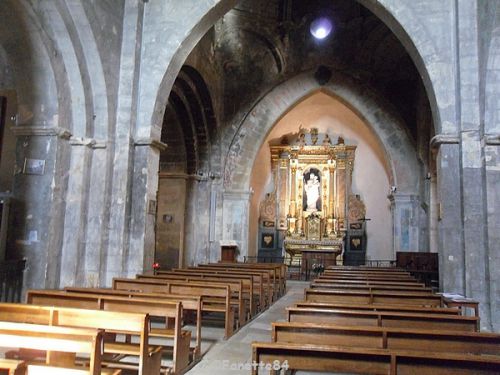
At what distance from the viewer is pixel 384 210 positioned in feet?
57.4

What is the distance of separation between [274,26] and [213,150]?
4543 mm

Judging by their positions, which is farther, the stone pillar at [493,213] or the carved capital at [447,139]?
the carved capital at [447,139]

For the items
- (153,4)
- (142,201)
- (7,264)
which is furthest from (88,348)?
(153,4)

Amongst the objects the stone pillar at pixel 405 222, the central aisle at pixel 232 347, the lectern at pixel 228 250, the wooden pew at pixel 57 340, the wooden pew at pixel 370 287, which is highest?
the stone pillar at pixel 405 222

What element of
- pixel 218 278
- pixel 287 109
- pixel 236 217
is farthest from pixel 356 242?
pixel 218 278

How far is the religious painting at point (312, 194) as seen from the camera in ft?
58.5

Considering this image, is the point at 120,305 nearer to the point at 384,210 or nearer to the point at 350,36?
the point at 350,36

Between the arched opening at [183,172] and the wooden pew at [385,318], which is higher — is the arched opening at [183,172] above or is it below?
above

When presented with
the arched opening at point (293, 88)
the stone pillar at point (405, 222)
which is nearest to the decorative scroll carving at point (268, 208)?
the arched opening at point (293, 88)

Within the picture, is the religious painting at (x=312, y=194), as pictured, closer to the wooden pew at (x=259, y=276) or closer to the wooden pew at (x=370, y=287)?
the wooden pew at (x=259, y=276)

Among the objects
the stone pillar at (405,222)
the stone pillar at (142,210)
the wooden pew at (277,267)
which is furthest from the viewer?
the stone pillar at (405,222)

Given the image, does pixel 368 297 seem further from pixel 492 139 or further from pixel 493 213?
pixel 492 139

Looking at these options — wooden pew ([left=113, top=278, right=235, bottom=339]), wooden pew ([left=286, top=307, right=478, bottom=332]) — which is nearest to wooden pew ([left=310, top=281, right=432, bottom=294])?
wooden pew ([left=113, top=278, right=235, bottom=339])

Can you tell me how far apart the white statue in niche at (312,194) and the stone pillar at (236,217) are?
3938mm
